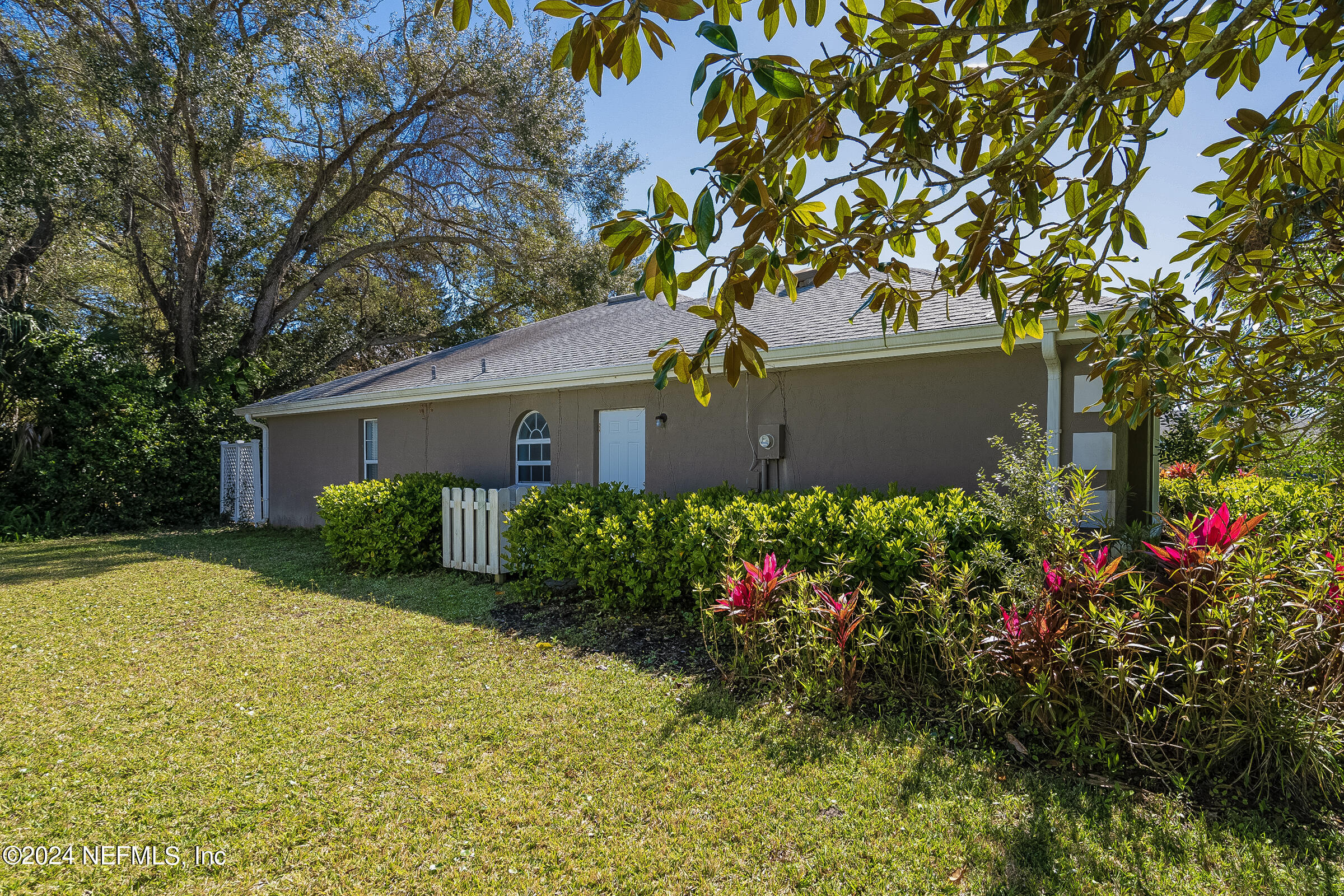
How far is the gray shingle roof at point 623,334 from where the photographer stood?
7.30 m

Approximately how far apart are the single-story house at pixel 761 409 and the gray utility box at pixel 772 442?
0.02 m

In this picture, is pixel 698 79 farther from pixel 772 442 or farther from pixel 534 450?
pixel 534 450

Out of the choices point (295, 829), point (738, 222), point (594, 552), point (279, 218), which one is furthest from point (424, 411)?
point (279, 218)

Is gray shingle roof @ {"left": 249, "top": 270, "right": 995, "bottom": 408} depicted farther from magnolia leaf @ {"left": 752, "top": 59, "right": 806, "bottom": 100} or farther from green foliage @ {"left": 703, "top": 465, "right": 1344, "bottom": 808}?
magnolia leaf @ {"left": 752, "top": 59, "right": 806, "bottom": 100}

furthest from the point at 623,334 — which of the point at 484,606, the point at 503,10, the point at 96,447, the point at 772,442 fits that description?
the point at 96,447

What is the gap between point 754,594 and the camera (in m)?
4.71

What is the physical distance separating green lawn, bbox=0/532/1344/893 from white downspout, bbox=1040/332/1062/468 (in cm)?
333

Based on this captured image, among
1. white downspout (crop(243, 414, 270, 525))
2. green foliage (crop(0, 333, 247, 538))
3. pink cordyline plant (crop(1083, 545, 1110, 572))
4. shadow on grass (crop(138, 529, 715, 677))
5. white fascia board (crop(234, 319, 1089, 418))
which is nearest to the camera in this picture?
pink cordyline plant (crop(1083, 545, 1110, 572))

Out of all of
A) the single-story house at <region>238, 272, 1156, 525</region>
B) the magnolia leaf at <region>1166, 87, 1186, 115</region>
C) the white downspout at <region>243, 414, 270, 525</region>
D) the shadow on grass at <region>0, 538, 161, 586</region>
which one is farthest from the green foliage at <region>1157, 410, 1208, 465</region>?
the white downspout at <region>243, 414, 270, 525</region>

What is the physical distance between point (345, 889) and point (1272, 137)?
14.5ft

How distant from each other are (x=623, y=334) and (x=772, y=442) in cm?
417

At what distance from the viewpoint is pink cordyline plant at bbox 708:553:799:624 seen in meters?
4.69

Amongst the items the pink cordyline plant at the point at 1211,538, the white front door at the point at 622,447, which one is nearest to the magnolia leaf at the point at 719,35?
the pink cordyline plant at the point at 1211,538

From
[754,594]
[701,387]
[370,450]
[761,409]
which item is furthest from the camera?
[370,450]
